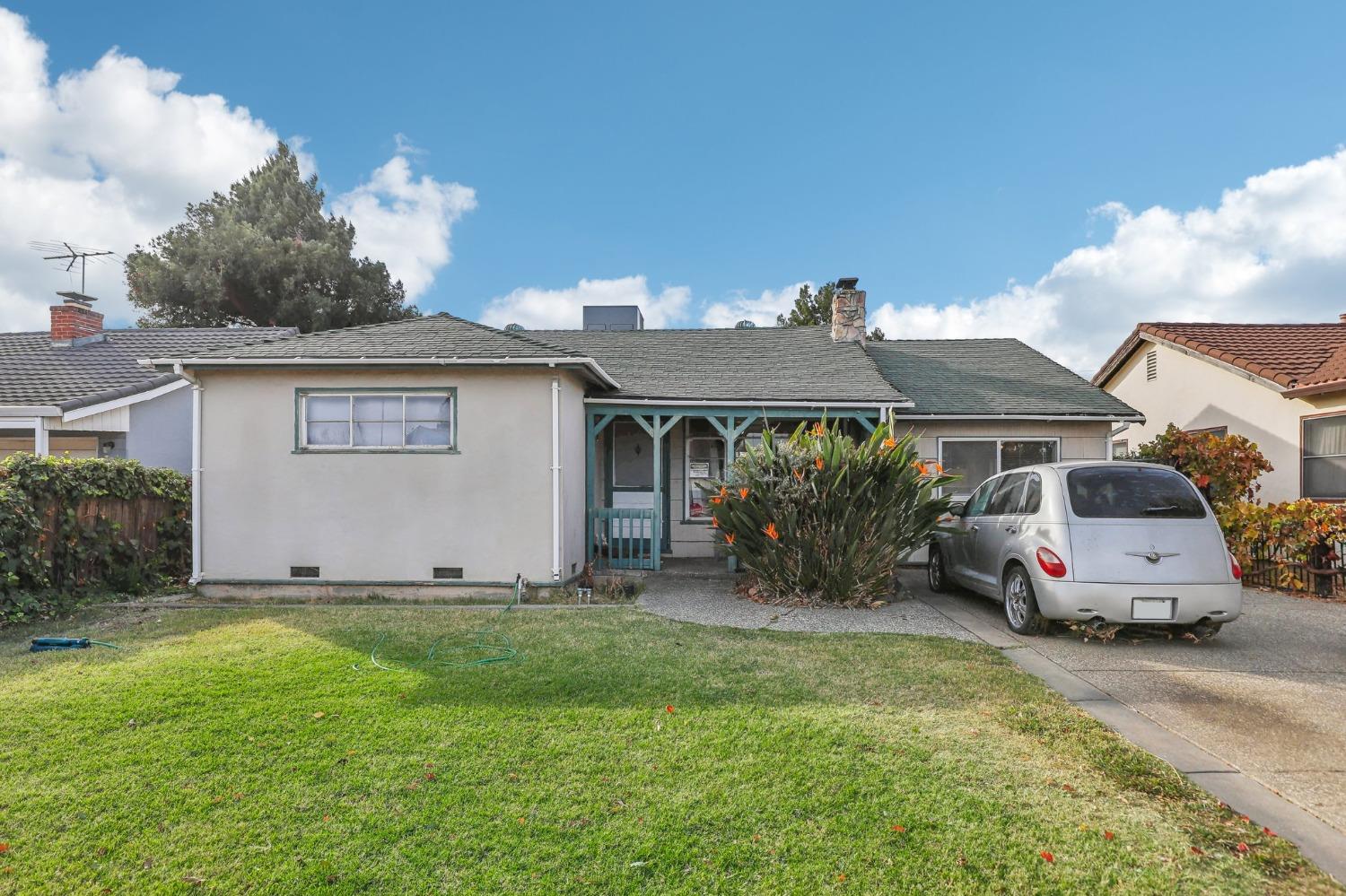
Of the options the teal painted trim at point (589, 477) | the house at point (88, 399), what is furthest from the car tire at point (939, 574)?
the house at point (88, 399)

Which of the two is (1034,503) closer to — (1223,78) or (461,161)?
(1223,78)

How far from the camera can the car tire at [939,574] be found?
9188mm

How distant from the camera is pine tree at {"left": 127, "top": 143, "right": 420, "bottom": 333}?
1093 inches

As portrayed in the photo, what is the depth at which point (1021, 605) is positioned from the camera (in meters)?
6.71

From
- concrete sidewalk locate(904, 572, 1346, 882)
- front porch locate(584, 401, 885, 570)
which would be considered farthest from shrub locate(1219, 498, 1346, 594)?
front porch locate(584, 401, 885, 570)

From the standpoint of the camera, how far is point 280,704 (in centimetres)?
449

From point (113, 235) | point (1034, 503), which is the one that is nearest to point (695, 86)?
point (1034, 503)

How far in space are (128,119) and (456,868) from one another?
1637 centimetres

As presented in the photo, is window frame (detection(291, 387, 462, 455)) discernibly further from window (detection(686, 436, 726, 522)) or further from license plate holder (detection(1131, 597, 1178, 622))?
license plate holder (detection(1131, 597, 1178, 622))

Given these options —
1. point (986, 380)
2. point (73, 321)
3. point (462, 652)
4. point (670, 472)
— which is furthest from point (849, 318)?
point (73, 321)

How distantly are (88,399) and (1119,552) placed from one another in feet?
50.2

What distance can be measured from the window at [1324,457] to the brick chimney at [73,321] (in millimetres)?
24669

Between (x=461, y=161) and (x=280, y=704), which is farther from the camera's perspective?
(x=461, y=161)

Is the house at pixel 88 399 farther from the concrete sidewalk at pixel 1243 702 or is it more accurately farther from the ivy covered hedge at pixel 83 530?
the concrete sidewalk at pixel 1243 702
